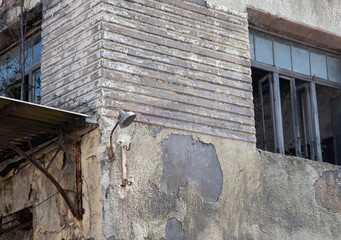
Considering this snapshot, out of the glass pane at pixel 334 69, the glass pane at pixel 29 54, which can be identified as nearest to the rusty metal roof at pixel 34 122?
the glass pane at pixel 29 54

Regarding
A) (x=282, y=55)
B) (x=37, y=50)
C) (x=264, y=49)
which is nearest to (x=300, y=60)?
(x=282, y=55)

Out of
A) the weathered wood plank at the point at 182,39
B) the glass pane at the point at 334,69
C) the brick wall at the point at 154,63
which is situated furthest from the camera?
the glass pane at the point at 334,69

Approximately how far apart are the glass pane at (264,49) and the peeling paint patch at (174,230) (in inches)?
121

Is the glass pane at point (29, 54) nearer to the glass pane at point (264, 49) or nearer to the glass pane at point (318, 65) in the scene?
the glass pane at point (264, 49)

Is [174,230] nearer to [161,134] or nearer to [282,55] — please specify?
[161,134]

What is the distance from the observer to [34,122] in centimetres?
735

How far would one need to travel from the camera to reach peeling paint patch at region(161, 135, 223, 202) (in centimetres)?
788

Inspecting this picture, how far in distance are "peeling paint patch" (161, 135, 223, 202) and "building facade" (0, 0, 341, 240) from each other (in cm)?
1

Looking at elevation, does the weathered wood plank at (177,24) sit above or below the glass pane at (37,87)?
above

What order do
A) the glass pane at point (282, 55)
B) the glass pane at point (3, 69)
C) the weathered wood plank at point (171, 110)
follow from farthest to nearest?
the glass pane at point (3, 69) → the glass pane at point (282, 55) → the weathered wood plank at point (171, 110)

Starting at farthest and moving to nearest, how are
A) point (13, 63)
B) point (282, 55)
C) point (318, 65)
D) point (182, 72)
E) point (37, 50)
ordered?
point (318, 65) < point (282, 55) < point (13, 63) < point (37, 50) < point (182, 72)

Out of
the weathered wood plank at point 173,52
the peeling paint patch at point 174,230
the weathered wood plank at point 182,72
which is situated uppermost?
the weathered wood plank at point 173,52

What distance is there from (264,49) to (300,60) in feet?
2.50

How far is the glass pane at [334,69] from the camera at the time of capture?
10.6 metres
